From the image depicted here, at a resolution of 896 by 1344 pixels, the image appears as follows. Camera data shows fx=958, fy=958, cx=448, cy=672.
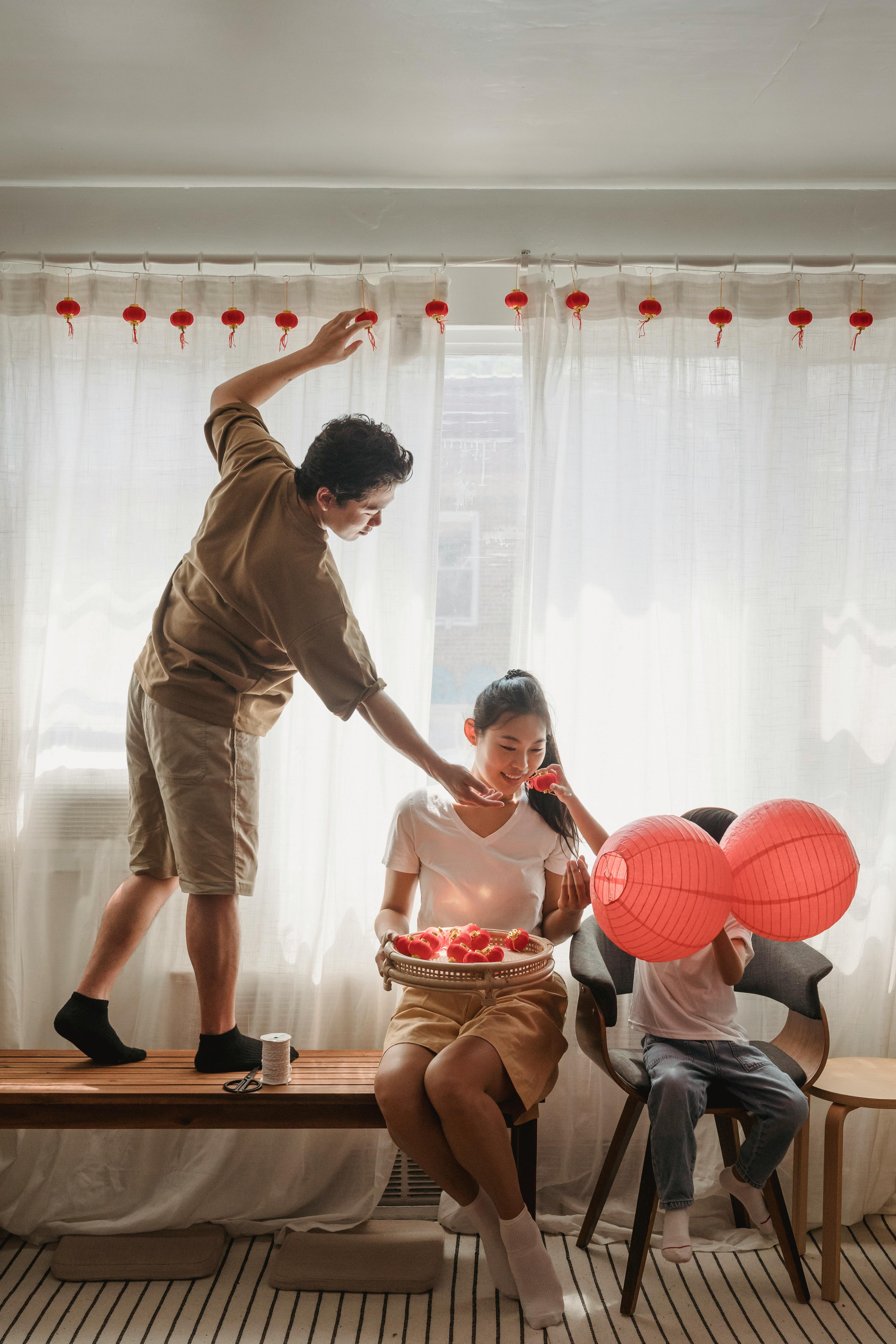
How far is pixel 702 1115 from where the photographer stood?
200 cm

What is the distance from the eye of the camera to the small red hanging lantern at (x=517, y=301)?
8.12 feet

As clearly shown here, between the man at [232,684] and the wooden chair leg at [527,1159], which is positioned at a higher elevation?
the man at [232,684]

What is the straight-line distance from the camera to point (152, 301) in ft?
8.34

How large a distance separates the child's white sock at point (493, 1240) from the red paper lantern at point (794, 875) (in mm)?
807

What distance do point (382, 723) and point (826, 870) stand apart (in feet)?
3.08

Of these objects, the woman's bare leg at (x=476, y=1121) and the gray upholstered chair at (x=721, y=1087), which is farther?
the gray upholstered chair at (x=721, y=1087)

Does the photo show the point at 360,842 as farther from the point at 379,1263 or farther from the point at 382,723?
the point at 379,1263

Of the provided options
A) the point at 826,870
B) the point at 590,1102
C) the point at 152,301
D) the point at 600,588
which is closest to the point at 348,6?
the point at 152,301

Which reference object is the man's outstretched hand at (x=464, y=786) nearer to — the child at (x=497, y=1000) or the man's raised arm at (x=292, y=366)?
the child at (x=497, y=1000)

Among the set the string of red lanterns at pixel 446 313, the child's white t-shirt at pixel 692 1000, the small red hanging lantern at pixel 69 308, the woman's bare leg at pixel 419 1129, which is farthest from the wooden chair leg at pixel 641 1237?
the small red hanging lantern at pixel 69 308

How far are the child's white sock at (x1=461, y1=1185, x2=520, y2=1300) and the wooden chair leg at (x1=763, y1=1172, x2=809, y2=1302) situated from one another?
58 centimetres

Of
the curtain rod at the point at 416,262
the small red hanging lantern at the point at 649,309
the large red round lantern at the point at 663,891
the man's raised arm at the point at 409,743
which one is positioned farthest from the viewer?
the curtain rod at the point at 416,262

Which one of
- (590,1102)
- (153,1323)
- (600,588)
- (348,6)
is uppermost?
(348,6)

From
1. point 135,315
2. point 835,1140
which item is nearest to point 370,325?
point 135,315
